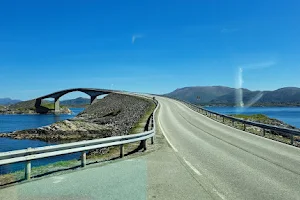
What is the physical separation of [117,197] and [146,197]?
0.58 metres

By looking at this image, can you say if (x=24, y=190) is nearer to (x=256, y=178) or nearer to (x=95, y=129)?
(x=256, y=178)

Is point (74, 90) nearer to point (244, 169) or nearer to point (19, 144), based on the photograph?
point (19, 144)

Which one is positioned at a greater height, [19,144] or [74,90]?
[74,90]

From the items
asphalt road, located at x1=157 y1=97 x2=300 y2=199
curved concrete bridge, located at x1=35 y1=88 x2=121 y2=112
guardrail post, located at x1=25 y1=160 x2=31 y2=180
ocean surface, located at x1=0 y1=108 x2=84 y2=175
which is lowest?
ocean surface, located at x1=0 y1=108 x2=84 y2=175

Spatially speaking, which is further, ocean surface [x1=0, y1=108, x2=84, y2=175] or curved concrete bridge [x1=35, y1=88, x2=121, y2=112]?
curved concrete bridge [x1=35, y1=88, x2=121, y2=112]

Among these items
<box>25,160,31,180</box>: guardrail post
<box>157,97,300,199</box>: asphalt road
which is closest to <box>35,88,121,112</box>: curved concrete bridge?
<box>157,97,300,199</box>: asphalt road

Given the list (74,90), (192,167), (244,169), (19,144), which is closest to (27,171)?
(192,167)

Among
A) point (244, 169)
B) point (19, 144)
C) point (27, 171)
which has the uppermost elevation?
point (27, 171)

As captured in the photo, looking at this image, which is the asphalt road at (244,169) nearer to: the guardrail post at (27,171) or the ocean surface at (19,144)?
the guardrail post at (27,171)

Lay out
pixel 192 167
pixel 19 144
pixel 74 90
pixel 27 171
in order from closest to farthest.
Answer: pixel 27 171, pixel 192 167, pixel 19 144, pixel 74 90

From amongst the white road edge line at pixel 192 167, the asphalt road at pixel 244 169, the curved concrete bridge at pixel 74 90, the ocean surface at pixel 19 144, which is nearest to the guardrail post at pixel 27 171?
the asphalt road at pixel 244 169

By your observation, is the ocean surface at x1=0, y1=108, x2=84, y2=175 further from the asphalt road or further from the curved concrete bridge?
the curved concrete bridge

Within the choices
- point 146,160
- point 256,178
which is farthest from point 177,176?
point 146,160

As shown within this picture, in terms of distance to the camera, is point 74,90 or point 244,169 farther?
point 74,90
